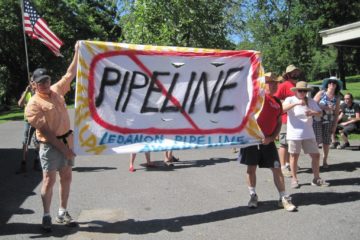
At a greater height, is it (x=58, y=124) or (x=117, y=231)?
(x=58, y=124)

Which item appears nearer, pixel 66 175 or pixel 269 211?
pixel 66 175

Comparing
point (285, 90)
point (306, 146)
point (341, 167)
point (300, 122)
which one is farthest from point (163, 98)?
point (341, 167)

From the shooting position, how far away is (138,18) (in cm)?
1656

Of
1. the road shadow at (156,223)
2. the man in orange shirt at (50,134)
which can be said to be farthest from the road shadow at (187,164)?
the man in orange shirt at (50,134)

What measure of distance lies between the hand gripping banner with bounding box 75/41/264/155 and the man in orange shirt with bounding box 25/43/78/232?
21 centimetres

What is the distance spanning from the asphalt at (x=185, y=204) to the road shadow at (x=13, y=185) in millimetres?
15

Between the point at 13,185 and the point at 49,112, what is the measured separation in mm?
3432

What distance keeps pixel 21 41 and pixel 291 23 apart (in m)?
24.2

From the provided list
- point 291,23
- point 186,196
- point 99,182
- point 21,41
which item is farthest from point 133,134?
point 291,23

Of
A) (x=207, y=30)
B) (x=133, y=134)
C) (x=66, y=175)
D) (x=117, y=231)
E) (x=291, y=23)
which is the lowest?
(x=117, y=231)

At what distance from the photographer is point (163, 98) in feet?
20.2

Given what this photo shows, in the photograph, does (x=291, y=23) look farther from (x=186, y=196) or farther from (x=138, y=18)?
(x=186, y=196)

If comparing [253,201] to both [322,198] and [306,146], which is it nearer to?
[322,198]

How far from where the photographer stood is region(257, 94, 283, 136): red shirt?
6371 mm
